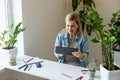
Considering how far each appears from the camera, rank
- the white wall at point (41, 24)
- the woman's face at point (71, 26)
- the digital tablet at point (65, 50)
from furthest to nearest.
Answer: the white wall at point (41, 24)
the woman's face at point (71, 26)
the digital tablet at point (65, 50)

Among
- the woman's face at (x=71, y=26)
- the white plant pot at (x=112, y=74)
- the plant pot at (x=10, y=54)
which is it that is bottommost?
the white plant pot at (x=112, y=74)

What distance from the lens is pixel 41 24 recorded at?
2205 millimetres

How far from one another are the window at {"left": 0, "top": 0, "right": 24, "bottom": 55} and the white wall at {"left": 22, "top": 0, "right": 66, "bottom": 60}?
0.05 meters

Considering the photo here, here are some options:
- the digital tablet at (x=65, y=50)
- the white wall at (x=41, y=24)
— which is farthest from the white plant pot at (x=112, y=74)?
the white wall at (x=41, y=24)

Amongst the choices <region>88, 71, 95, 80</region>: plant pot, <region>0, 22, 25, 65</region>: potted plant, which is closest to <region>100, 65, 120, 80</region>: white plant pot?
<region>88, 71, 95, 80</region>: plant pot

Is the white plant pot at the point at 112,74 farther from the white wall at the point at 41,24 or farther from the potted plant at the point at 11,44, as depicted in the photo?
the white wall at the point at 41,24

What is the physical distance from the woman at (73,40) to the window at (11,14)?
1.24ft

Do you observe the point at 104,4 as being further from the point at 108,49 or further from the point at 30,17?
the point at 108,49

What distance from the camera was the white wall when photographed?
1.98 metres

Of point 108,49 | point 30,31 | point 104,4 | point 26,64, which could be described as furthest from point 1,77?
point 104,4

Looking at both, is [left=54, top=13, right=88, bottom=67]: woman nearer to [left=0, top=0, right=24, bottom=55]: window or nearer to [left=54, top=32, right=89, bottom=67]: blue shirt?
[left=54, top=32, right=89, bottom=67]: blue shirt

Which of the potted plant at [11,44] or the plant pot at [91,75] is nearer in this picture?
the plant pot at [91,75]

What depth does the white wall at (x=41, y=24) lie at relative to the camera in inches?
78.0

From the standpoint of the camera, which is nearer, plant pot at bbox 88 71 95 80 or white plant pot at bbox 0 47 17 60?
plant pot at bbox 88 71 95 80
